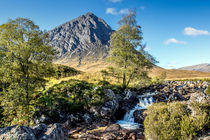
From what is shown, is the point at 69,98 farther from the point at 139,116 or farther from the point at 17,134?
the point at 17,134

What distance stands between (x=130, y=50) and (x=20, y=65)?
1974cm

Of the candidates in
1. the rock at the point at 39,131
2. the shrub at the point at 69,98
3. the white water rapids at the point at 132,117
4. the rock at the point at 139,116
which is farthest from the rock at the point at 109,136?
the rock at the point at 39,131

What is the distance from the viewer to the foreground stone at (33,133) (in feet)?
27.1

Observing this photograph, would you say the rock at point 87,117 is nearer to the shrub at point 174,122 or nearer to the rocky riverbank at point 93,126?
the rocky riverbank at point 93,126

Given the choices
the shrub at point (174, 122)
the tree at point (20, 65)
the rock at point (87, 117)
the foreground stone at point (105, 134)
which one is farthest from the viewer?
the rock at point (87, 117)

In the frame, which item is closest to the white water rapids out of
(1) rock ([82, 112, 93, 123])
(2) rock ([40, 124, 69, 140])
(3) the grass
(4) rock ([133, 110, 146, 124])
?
(4) rock ([133, 110, 146, 124])

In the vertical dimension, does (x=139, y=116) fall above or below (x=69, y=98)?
below

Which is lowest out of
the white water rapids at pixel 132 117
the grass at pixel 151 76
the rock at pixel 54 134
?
the white water rapids at pixel 132 117

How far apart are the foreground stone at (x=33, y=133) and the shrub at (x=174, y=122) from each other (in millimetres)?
7104

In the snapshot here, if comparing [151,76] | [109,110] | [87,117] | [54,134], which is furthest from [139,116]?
[151,76]

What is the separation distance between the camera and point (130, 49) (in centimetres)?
2719

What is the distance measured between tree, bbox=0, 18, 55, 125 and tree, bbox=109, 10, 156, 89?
1425cm

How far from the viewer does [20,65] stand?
52.2ft

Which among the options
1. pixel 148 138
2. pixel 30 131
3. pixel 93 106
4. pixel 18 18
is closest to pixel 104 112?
pixel 93 106
